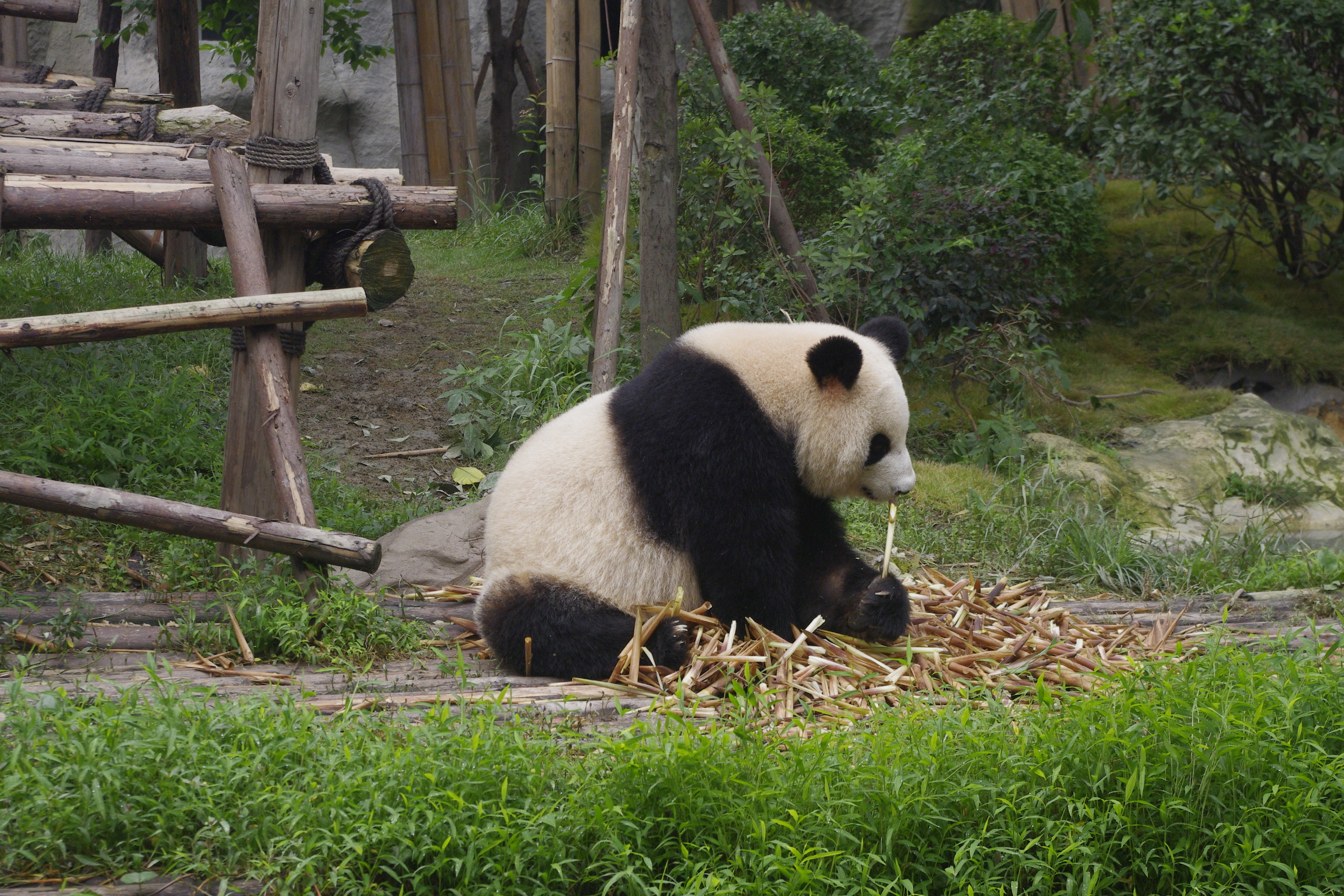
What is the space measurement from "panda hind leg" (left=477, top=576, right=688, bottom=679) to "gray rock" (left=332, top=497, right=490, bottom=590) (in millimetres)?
976

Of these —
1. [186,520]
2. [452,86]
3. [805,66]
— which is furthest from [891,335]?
[452,86]

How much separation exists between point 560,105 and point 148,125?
17.7 feet

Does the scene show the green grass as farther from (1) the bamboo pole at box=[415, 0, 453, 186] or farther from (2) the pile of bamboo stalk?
(1) the bamboo pole at box=[415, 0, 453, 186]

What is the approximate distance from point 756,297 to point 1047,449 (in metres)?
2.02

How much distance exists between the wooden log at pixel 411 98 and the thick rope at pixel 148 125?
4588 millimetres

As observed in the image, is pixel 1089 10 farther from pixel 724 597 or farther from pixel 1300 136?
pixel 1300 136

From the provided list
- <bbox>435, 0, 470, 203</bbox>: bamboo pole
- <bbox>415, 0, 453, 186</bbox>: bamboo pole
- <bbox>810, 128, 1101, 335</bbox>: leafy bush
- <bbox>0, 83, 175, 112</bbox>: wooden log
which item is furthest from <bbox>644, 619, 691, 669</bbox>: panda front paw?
<bbox>415, 0, 453, 186</bbox>: bamboo pole

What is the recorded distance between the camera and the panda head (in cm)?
341

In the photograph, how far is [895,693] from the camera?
3.19 meters

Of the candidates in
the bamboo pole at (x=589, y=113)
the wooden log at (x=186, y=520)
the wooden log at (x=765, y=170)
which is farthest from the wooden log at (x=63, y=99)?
the bamboo pole at (x=589, y=113)

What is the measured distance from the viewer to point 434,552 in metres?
4.69

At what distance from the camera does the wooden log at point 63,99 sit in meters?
6.39

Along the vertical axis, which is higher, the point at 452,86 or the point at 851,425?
the point at 452,86

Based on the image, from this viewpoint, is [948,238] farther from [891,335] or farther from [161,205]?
[161,205]
